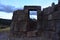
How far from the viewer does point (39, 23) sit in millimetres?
10297

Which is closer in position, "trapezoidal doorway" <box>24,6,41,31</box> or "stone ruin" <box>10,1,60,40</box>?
"stone ruin" <box>10,1,60,40</box>

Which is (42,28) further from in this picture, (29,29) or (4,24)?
(4,24)

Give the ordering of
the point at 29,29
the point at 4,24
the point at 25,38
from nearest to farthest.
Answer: the point at 25,38 < the point at 29,29 < the point at 4,24

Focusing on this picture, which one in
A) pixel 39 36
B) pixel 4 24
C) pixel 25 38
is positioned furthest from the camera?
pixel 4 24

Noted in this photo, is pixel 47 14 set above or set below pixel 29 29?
above

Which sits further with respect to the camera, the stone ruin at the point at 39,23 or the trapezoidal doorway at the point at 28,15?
the trapezoidal doorway at the point at 28,15

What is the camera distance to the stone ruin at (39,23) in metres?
8.38

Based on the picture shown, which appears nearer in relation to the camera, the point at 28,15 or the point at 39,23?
the point at 39,23

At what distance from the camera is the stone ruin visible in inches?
330

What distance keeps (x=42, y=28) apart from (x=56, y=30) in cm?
150

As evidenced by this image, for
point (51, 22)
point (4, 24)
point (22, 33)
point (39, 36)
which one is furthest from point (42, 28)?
point (4, 24)

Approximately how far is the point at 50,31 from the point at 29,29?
2.87 meters

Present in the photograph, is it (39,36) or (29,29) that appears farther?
(29,29)

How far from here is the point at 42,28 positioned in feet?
31.9
